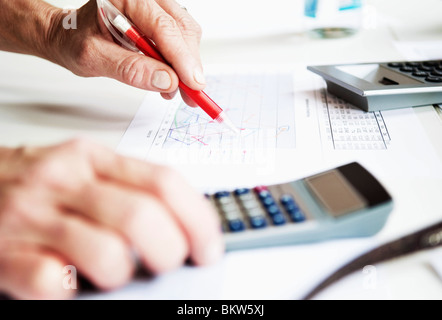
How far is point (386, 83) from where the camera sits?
1.84 feet

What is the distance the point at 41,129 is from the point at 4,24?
9.6 inches

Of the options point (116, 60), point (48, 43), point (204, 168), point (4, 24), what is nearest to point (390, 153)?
point (204, 168)

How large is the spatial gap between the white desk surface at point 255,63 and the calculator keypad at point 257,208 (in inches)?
2.3

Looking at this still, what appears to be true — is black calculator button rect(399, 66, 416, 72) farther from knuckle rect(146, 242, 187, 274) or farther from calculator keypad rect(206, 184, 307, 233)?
knuckle rect(146, 242, 187, 274)

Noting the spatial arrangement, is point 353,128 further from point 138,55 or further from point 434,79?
point 138,55

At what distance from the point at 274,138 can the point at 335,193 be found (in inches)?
6.6

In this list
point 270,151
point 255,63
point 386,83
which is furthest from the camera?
point 255,63

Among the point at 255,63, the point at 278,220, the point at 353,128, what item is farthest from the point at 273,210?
the point at 255,63

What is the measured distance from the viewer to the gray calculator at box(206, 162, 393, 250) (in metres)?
0.30

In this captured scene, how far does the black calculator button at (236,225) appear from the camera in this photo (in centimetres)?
30

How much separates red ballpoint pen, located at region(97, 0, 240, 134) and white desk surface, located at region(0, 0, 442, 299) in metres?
0.09

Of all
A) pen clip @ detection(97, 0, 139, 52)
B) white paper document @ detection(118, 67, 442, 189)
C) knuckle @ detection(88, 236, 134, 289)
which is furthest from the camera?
pen clip @ detection(97, 0, 139, 52)

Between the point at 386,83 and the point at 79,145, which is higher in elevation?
the point at 79,145

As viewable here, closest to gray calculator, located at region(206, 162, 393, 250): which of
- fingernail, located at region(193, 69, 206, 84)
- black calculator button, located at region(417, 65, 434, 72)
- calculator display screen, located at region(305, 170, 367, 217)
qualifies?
calculator display screen, located at region(305, 170, 367, 217)
